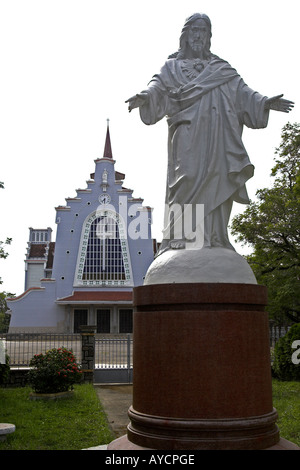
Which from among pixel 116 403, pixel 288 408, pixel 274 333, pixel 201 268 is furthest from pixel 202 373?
pixel 274 333

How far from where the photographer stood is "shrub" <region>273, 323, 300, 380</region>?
1267 cm

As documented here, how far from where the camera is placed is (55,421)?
8.25 meters

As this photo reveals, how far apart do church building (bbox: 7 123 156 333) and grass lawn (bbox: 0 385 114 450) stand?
82.6 feet

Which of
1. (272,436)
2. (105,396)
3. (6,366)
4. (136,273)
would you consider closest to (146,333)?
(272,436)

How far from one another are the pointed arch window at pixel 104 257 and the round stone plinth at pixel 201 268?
→ 33784 mm

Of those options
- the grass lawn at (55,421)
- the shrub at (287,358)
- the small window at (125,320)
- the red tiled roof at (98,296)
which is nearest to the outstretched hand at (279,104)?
the grass lawn at (55,421)

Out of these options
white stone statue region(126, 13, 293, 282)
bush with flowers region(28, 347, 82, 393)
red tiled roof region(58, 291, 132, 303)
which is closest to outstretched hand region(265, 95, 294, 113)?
white stone statue region(126, 13, 293, 282)

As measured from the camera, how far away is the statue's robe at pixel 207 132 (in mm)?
4605

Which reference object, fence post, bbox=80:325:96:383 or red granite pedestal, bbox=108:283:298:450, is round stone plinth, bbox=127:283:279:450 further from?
fence post, bbox=80:325:96:383

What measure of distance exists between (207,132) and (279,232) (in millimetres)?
12103

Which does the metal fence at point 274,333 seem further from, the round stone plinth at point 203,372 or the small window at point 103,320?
the small window at point 103,320

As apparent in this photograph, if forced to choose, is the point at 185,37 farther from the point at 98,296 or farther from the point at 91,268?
the point at 91,268
